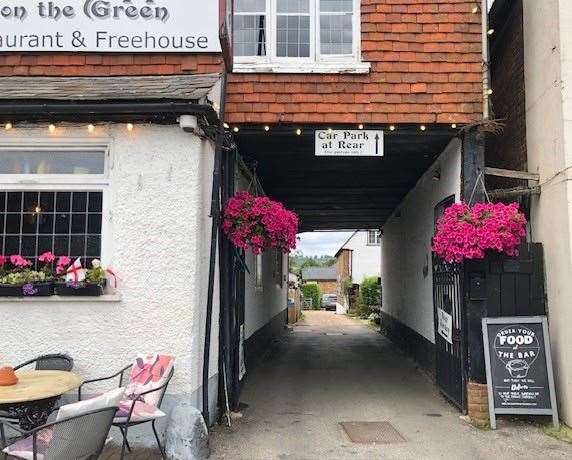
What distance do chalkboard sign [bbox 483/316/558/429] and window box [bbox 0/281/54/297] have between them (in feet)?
16.3

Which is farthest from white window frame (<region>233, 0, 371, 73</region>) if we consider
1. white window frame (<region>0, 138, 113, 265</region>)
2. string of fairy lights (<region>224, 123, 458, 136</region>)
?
white window frame (<region>0, 138, 113, 265</region>)

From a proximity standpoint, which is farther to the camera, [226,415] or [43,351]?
[226,415]

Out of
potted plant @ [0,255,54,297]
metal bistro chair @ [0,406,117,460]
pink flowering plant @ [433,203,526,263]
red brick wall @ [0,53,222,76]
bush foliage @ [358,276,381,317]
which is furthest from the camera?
bush foliage @ [358,276,381,317]

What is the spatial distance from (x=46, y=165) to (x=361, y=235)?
1579 inches

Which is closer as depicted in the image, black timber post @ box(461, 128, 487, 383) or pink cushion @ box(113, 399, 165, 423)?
pink cushion @ box(113, 399, 165, 423)

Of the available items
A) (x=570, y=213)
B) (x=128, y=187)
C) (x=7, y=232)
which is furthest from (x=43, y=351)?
(x=570, y=213)

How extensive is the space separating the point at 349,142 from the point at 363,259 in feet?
127

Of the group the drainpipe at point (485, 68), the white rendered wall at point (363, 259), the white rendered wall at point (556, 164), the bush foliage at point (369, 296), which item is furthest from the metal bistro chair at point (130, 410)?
the white rendered wall at point (363, 259)

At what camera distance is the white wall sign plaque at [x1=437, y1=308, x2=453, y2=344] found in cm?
754

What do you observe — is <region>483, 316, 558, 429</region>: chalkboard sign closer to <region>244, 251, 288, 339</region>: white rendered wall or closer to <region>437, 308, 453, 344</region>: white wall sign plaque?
<region>437, 308, 453, 344</region>: white wall sign plaque

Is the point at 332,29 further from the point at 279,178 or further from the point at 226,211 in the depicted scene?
the point at 279,178

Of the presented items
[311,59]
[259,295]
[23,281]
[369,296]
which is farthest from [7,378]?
[369,296]

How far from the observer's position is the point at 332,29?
7.41 metres

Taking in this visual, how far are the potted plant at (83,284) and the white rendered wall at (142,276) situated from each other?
0.13 m
